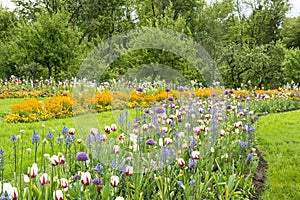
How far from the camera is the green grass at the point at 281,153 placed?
356cm

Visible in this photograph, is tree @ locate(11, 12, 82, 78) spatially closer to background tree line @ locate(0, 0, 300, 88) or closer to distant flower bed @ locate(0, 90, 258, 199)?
background tree line @ locate(0, 0, 300, 88)

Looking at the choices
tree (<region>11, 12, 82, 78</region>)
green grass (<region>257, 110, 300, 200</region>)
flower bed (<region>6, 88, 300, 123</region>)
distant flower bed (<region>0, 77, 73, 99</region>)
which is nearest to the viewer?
green grass (<region>257, 110, 300, 200</region>)

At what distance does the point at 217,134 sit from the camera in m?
4.03

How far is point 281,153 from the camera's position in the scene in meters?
4.93

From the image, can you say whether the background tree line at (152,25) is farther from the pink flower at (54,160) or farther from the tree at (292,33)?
the pink flower at (54,160)

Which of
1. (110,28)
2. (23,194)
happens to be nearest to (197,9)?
(110,28)

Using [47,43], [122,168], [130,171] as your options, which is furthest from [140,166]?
[47,43]

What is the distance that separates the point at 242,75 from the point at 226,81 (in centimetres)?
Answer: 105

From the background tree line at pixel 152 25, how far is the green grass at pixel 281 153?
14.5 feet

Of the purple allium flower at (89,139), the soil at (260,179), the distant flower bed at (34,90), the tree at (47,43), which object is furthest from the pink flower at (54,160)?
the tree at (47,43)

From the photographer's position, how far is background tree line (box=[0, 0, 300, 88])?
44.5 ft

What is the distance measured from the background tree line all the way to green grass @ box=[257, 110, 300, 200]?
4412 millimetres

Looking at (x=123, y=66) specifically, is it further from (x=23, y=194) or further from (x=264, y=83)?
(x=264, y=83)

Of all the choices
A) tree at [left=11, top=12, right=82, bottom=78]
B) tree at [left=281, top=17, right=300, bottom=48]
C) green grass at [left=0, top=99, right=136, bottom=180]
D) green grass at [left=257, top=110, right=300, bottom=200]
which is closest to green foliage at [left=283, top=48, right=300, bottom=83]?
tree at [left=281, top=17, right=300, bottom=48]
